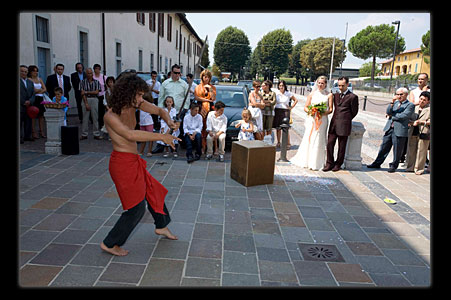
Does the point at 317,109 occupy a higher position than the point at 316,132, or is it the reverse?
the point at 317,109

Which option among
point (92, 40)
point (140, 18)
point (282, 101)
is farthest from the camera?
point (140, 18)

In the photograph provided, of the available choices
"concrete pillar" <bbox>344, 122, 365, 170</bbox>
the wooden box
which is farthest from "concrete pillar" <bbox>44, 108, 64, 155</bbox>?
"concrete pillar" <bbox>344, 122, 365, 170</bbox>

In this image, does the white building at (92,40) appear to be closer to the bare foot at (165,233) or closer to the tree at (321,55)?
the bare foot at (165,233)

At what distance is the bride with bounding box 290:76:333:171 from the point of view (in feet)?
23.9

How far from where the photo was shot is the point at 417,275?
3.43 m

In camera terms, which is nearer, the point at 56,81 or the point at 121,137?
the point at 121,137

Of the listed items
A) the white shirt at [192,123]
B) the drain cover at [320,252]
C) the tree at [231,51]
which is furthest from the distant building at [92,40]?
the tree at [231,51]

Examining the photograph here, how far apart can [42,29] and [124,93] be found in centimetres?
1086

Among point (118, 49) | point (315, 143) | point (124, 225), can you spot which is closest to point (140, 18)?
point (118, 49)

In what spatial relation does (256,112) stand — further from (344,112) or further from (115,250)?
(115,250)

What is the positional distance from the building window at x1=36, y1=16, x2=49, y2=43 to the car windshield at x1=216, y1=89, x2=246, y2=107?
21.7 feet

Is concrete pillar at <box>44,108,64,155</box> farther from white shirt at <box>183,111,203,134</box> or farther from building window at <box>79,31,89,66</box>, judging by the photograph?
building window at <box>79,31,89,66</box>

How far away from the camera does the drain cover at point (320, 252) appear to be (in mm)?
3703

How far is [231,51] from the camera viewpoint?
244ft
